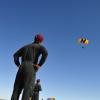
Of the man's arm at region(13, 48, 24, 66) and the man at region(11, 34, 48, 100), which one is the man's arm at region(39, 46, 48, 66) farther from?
the man's arm at region(13, 48, 24, 66)

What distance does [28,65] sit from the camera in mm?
11492

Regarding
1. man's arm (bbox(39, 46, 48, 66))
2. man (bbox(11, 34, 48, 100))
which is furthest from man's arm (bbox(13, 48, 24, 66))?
man's arm (bbox(39, 46, 48, 66))

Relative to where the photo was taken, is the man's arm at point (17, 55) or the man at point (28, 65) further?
the man's arm at point (17, 55)

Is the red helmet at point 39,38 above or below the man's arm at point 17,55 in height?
above

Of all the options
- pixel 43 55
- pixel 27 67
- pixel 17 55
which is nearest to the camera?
pixel 27 67

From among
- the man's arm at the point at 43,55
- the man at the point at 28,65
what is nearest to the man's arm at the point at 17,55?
the man at the point at 28,65

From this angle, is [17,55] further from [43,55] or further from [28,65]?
[43,55]

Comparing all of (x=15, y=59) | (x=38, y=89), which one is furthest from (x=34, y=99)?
(x=15, y=59)

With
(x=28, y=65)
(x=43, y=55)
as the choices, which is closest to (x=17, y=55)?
(x=28, y=65)

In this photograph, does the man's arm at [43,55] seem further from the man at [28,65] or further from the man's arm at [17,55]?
the man's arm at [17,55]

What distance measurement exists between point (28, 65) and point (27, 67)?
9 cm

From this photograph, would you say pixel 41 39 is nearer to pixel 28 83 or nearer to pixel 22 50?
pixel 22 50

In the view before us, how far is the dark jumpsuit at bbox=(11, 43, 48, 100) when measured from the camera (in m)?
11.4

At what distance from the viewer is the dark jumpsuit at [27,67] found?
449 inches
